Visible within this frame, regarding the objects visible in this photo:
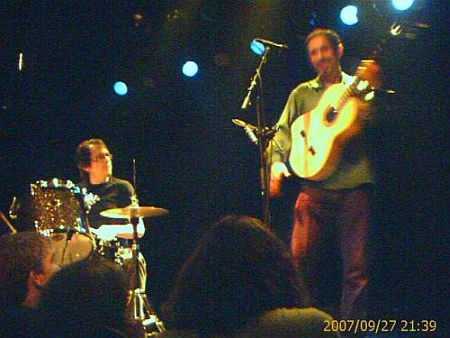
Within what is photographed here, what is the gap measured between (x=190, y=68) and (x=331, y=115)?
2588 millimetres

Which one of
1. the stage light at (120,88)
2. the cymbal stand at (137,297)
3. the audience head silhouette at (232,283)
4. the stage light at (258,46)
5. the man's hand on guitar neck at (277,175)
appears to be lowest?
the cymbal stand at (137,297)

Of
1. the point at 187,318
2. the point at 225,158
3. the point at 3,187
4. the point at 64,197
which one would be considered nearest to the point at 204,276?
the point at 187,318

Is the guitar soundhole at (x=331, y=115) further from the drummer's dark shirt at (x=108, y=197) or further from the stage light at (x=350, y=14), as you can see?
the drummer's dark shirt at (x=108, y=197)

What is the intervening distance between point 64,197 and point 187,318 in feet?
12.6

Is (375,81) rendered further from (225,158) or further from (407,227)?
(225,158)

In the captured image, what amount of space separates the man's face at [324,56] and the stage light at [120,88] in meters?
2.81

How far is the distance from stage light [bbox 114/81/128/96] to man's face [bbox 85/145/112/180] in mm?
1178

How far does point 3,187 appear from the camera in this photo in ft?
25.7

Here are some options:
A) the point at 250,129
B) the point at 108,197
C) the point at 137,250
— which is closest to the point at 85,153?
the point at 108,197

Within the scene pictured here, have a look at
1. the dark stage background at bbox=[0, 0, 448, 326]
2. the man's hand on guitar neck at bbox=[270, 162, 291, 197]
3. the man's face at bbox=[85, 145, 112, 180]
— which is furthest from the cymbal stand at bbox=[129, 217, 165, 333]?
the dark stage background at bbox=[0, 0, 448, 326]

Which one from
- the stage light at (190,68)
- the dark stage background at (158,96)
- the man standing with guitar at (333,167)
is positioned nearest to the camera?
the man standing with guitar at (333,167)

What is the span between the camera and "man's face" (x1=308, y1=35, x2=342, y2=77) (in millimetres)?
5594

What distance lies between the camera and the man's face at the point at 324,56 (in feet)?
18.4

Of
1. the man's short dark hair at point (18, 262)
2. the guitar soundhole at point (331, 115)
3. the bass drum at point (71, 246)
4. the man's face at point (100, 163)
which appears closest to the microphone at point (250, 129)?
the guitar soundhole at point (331, 115)
